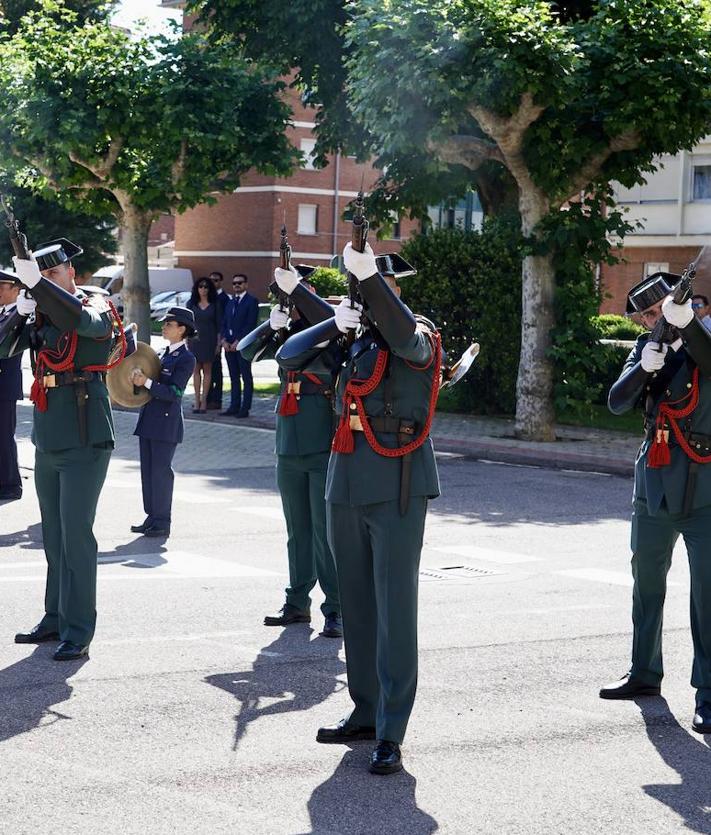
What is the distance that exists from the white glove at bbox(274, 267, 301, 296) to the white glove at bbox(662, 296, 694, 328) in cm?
181

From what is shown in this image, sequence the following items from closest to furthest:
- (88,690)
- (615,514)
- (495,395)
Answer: (88,690), (615,514), (495,395)

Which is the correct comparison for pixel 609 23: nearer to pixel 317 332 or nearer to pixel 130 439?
pixel 130 439

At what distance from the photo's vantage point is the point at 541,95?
1667 cm

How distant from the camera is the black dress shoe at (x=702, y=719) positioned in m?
6.19

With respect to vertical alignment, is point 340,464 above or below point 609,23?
below

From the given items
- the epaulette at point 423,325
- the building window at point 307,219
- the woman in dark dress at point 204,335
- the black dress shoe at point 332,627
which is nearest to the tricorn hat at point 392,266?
the epaulette at point 423,325

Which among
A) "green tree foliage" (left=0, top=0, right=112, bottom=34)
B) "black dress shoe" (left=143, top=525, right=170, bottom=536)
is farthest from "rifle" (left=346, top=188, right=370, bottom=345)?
"green tree foliage" (left=0, top=0, right=112, bottom=34)

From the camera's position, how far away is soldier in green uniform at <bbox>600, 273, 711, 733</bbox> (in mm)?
6438

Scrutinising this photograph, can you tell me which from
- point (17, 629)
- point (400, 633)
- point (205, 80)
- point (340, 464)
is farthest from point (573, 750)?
point (205, 80)

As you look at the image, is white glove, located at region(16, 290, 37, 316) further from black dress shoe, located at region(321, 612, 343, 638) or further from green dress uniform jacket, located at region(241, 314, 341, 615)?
black dress shoe, located at region(321, 612, 343, 638)

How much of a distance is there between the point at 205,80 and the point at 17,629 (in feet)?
50.3

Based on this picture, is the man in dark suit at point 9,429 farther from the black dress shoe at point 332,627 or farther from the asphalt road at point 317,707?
the black dress shoe at point 332,627

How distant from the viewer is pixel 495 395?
2141 centimetres

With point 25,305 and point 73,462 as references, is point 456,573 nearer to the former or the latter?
point 73,462
